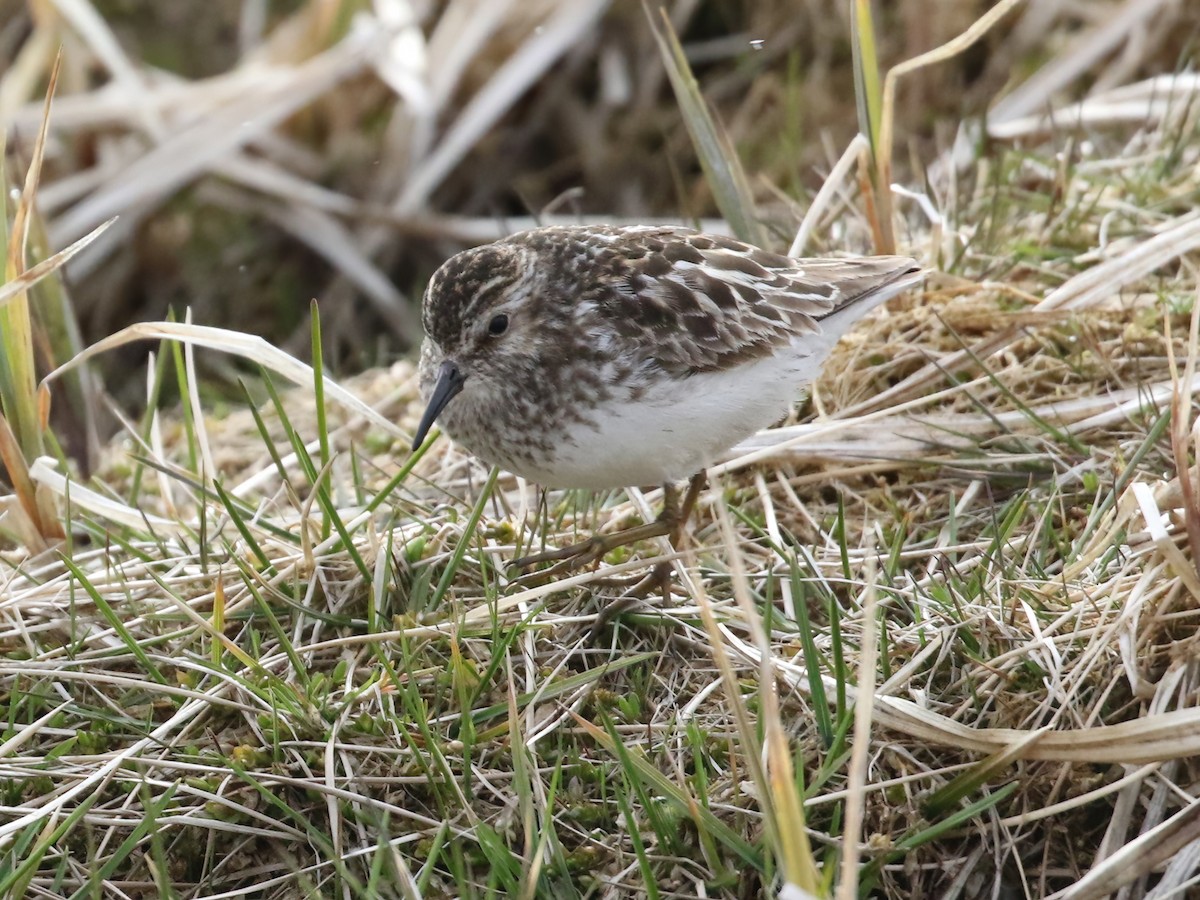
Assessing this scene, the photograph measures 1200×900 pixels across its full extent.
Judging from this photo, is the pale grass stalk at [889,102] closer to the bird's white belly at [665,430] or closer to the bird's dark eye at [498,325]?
the bird's white belly at [665,430]

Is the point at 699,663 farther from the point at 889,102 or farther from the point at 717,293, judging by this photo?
the point at 889,102

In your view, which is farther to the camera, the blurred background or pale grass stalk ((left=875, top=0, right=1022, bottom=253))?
the blurred background

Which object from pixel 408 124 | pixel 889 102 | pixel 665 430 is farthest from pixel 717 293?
pixel 408 124

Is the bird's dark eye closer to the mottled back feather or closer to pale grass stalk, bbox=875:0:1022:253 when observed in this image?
the mottled back feather

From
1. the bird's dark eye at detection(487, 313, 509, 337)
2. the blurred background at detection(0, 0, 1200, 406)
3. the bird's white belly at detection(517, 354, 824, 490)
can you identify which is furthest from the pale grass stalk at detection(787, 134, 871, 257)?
the blurred background at detection(0, 0, 1200, 406)

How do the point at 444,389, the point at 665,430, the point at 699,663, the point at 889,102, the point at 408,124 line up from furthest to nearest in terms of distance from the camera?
the point at 408,124 → the point at 889,102 → the point at 444,389 → the point at 665,430 → the point at 699,663

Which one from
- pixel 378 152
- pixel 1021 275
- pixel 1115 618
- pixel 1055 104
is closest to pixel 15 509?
pixel 1115 618
